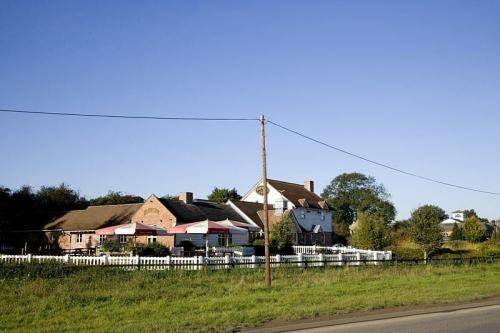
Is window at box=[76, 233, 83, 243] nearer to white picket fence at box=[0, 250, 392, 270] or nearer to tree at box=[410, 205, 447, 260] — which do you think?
white picket fence at box=[0, 250, 392, 270]

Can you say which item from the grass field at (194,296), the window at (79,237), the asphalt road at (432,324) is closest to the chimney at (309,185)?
the window at (79,237)

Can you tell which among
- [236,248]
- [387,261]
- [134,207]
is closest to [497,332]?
[387,261]

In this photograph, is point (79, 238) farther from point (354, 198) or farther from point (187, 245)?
point (354, 198)

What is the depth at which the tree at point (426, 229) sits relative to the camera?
47.8 m

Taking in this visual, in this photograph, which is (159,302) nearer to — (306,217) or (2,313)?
(2,313)

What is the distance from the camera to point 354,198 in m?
114

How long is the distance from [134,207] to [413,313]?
4361 centimetres

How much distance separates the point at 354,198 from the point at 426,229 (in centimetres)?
6658

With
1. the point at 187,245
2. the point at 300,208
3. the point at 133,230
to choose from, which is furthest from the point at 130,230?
the point at 300,208

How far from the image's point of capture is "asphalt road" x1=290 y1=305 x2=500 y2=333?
11805 millimetres

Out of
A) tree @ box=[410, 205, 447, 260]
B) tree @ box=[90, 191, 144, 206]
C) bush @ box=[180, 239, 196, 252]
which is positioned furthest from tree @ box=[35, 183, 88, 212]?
tree @ box=[410, 205, 447, 260]

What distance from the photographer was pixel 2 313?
13.9 metres

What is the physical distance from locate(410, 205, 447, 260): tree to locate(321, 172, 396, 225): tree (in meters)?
61.0

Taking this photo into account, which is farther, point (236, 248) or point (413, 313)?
point (236, 248)
